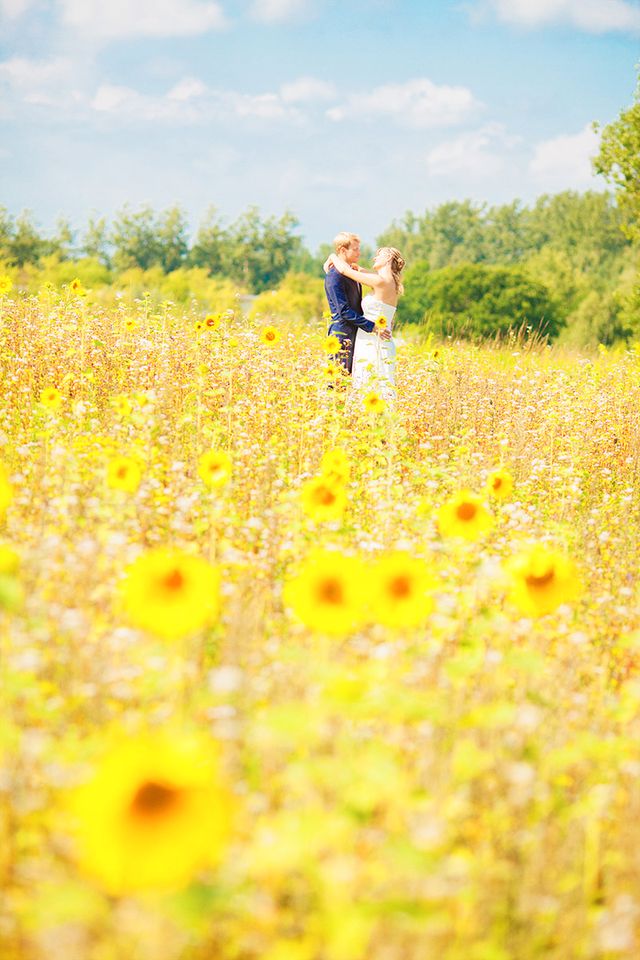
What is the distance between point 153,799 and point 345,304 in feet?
25.6

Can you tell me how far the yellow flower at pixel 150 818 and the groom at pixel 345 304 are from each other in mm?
7411

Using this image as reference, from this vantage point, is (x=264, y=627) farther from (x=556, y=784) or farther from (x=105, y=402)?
(x=105, y=402)

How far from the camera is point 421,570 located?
2318mm

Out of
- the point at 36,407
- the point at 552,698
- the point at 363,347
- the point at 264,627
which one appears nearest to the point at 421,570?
the point at 552,698

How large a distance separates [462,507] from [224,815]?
1874 mm

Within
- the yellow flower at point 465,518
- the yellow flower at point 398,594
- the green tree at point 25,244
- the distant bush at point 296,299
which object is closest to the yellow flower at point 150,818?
the yellow flower at point 398,594

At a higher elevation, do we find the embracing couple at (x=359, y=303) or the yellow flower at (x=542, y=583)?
the embracing couple at (x=359, y=303)

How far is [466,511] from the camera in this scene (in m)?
3.04

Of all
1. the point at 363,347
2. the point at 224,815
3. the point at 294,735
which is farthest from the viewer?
the point at 363,347

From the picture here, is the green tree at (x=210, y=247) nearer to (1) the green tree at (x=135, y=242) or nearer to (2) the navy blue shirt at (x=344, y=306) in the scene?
(1) the green tree at (x=135, y=242)

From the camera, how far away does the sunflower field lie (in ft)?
4.72

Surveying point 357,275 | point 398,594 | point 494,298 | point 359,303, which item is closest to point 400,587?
point 398,594

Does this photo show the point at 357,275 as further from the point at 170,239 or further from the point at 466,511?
the point at 170,239

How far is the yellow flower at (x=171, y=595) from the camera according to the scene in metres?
1.98
